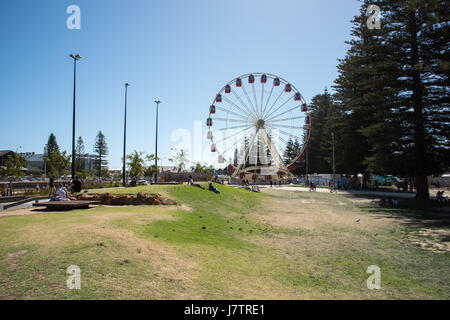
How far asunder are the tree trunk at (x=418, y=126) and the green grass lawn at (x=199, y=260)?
55.9 feet

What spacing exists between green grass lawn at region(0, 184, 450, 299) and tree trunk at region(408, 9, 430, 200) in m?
17.0

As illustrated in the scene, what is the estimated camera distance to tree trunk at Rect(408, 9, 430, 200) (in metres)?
27.6

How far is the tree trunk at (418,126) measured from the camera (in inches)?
1088

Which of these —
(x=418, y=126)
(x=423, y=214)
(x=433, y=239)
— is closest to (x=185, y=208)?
(x=433, y=239)

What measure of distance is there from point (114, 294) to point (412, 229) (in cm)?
1445

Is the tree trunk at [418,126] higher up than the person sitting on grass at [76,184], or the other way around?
the tree trunk at [418,126]

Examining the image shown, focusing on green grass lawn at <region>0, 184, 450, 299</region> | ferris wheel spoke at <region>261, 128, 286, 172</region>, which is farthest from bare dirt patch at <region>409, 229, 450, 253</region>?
ferris wheel spoke at <region>261, 128, 286, 172</region>

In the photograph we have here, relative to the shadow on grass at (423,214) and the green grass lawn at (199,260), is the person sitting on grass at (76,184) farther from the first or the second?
the shadow on grass at (423,214)

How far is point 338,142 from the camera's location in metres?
51.8

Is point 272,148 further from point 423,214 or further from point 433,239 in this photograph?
point 433,239

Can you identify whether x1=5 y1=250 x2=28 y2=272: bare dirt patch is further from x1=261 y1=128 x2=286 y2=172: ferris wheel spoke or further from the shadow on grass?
x1=261 y1=128 x2=286 y2=172: ferris wheel spoke

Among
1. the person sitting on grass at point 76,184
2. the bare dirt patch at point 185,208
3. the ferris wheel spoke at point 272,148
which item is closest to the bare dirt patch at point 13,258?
the bare dirt patch at point 185,208

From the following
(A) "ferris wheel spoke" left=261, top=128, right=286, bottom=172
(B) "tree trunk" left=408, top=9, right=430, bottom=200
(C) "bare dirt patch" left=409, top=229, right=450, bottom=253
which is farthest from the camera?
(A) "ferris wheel spoke" left=261, top=128, right=286, bottom=172
